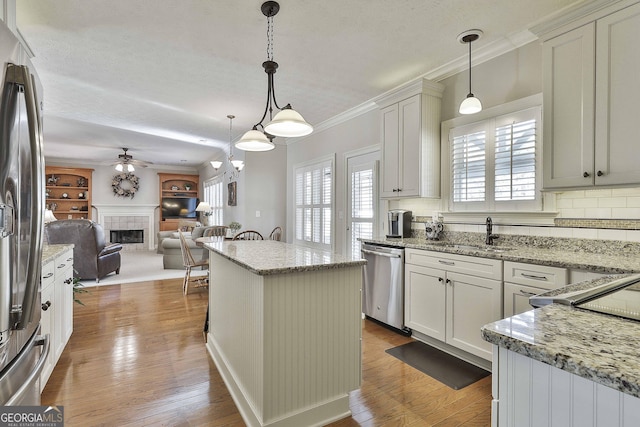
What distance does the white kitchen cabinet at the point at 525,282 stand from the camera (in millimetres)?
2004

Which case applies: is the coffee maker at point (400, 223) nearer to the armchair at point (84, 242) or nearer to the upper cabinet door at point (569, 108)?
the upper cabinet door at point (569, 108)

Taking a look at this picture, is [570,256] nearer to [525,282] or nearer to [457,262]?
[525,282]

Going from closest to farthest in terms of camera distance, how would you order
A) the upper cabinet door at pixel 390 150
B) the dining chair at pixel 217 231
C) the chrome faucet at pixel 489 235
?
1. the chrome faucet at pixel 489 235
2. the upper cabinet door at pixel 390 150
3. the dining chair at pixel 217 231

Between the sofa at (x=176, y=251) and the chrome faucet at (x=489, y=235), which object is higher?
the chrome faucet at (x=489, y=235)

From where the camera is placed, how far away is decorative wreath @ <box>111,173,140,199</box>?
376 inches

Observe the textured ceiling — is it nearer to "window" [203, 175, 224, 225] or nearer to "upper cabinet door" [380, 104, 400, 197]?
"upper cabinet door" [380, 104, 400, 197]

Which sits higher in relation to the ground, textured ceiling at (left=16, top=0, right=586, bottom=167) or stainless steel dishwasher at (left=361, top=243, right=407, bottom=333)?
textured ceiling at (left=16, top=0, right=586, bottom=167)

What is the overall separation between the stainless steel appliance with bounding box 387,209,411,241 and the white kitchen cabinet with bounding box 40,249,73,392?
2978mm

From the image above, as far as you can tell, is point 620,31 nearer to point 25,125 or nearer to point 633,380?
point 633,380

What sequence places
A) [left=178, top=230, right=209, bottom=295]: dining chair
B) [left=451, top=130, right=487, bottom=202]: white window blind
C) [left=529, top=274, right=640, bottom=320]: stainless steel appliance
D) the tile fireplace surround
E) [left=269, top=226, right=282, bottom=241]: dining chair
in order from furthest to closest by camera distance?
the tile fireplace surround < [left=269, top=226, right=282, bottom=241]: dining chair < [left=178, top=230, right=209, bottom=295]: dining chair < [left=451, top=130, right=487, bottom=202]: white window blind < [left=529, top=274, right=640, bottom=320]: stainless steel appliance

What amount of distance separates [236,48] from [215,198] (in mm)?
6193

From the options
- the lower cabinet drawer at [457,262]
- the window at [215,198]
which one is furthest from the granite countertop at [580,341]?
the window at [215,198]

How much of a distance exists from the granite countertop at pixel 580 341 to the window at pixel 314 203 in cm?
417

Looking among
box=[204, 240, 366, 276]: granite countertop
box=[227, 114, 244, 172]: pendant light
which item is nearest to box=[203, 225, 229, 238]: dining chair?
box=[227, 114, 244, 172]: pendant light
